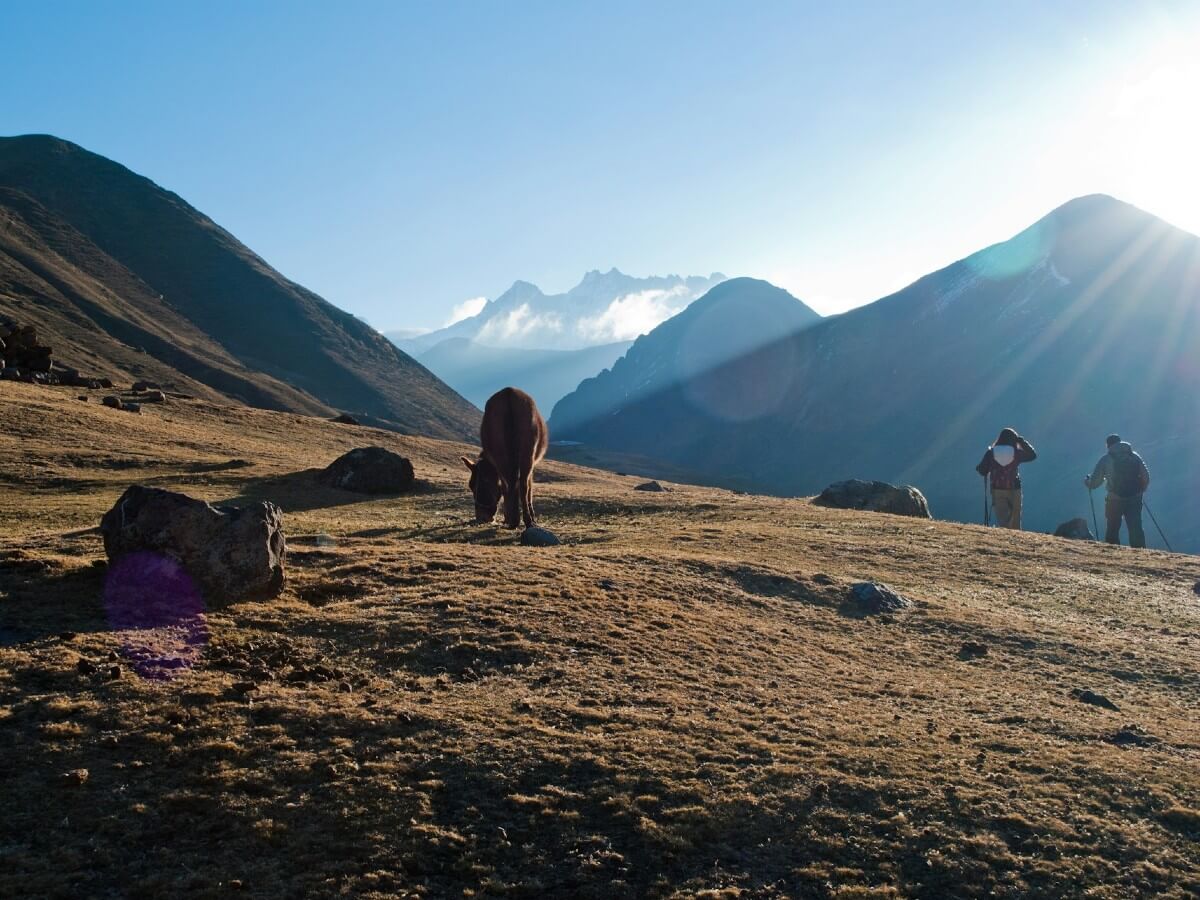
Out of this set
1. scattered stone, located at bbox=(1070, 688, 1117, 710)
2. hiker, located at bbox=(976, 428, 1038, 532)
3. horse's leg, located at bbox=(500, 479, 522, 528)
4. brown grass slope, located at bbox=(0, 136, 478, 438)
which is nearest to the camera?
scattered stone, located at bbox=(1070, 688, 1117, 710)

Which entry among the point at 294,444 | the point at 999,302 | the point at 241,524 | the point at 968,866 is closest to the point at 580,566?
the point at 241,524

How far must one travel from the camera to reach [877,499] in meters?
35.2

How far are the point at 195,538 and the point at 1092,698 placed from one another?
1282 cm

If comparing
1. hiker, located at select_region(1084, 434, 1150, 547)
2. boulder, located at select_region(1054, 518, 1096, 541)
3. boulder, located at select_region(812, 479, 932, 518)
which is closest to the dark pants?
hiker, located at select_region(1084, 434, 1150, 547)

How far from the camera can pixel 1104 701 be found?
11.8 metres

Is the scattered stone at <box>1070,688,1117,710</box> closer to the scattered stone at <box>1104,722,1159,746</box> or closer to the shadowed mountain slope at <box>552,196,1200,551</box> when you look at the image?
the scattered stone at <box>1104,722,1159,746</box>

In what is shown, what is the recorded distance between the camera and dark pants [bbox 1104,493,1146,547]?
26234 mm

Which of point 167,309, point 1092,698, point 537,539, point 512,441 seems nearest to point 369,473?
point 512,441

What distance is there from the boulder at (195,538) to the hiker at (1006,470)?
24.6m

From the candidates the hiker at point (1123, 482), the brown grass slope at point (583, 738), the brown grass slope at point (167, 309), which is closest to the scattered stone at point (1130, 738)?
the brown grass slope at point (583, 738)

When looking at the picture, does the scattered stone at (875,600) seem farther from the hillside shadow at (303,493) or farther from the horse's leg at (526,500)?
the hillside shadow at (303,493)

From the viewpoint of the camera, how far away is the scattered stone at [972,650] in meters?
13.5

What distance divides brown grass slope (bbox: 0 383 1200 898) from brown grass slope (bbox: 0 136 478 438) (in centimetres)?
10887

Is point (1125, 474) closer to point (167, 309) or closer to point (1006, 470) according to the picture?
point (1006, 470)
